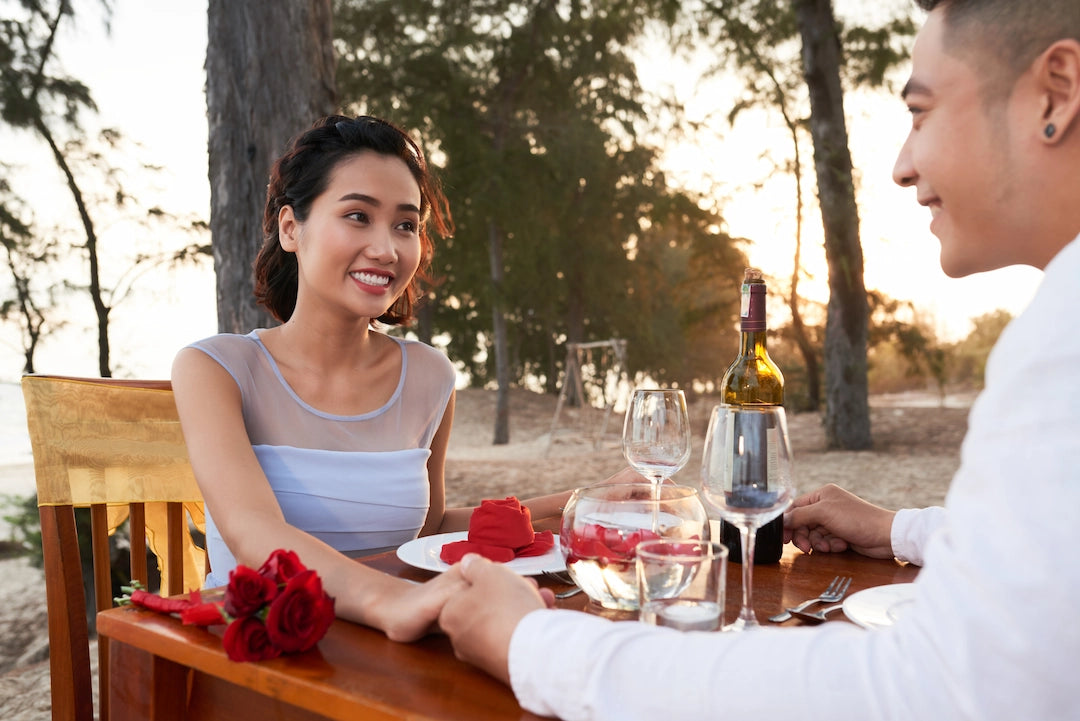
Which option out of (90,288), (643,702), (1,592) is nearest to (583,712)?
(643,702)

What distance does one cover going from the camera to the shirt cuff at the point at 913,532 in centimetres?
145

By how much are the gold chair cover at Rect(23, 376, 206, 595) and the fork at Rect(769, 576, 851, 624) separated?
4.73 ft

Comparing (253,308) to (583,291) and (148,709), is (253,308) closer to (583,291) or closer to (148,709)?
(148,709)

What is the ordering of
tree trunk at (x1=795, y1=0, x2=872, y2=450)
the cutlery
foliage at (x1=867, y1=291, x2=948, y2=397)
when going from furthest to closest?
1. foliage at (x1=867, y1=291, x2=948, y2=397)
2. tree trunk at (x1=795, y1=0, x2=872, y2=450)
3. the cutlery

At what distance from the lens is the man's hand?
2.88ft

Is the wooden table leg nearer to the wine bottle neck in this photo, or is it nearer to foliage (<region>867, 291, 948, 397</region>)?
the wine bottle neck

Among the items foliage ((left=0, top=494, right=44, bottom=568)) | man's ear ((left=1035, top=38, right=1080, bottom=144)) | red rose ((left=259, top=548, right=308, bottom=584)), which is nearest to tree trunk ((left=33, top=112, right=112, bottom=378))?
foliage ((left=0, top=494, right=44, bottom=568))

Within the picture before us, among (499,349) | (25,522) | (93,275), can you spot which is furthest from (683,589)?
Result: (499,349)

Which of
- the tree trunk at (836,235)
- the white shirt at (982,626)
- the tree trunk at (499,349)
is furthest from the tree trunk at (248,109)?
the tree trunk at (499,349)

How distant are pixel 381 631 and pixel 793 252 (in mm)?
14583

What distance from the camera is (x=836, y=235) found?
1016cm

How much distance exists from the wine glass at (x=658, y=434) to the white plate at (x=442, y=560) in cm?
22

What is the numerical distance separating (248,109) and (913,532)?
315 centimetres

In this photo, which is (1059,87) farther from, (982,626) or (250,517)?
(250,517)
